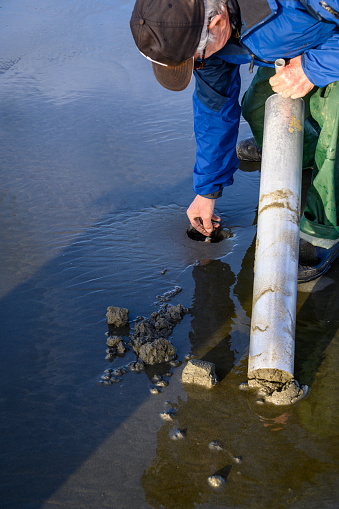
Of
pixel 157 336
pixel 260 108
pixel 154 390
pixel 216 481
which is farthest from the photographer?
pixel 260 108

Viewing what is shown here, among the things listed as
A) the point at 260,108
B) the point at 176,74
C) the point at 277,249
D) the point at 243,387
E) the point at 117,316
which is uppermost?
the point at 176,74

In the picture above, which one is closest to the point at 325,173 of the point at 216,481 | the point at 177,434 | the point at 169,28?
the point at 169,28

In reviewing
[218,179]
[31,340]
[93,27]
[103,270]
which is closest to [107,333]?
[31,340]

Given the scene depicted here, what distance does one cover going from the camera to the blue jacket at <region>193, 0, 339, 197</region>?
7.24ft

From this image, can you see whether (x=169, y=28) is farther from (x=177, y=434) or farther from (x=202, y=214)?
(x=177, y=434)

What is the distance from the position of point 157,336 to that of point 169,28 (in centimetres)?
131

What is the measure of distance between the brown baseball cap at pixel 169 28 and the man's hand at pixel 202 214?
886mm

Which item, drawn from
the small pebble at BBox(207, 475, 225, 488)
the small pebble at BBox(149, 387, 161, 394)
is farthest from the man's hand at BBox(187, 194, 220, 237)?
the small pebble at BBox(207, 475, 225, 488)

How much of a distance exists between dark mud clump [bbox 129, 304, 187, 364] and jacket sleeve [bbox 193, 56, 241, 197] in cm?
82

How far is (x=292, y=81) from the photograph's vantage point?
239 cm

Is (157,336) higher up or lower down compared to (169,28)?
lower down

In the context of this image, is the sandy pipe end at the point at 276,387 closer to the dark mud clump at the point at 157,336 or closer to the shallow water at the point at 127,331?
the shallow water at the point at 127,331

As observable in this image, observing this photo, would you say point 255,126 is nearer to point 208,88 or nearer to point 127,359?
point 208,88

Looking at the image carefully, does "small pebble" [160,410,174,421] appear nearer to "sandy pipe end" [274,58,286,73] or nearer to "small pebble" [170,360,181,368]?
"small pebble" [170,360,181,368]
